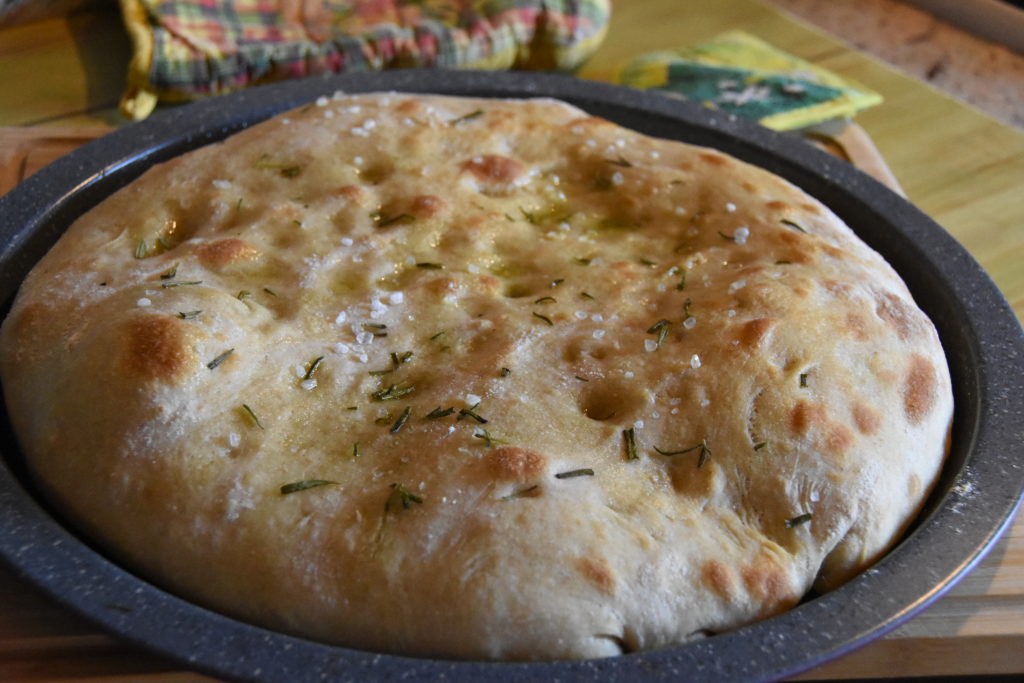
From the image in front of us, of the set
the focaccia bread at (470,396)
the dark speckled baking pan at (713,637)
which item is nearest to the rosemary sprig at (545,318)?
the focaccia bread at (470,396)

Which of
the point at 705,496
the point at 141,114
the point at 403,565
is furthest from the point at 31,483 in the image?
the point at 141,114

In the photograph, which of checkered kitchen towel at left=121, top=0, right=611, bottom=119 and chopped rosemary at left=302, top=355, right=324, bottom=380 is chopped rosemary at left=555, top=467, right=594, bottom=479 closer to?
chopped rosemary at left=302, top=355, right=324, bottom=380

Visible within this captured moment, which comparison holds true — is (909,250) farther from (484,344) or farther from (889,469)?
(484,344)

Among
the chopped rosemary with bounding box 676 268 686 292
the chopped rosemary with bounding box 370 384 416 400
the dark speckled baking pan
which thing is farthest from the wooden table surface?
the chopped rosemary with bounding box 676 268 686 292

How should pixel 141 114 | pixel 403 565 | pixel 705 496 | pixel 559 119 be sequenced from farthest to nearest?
1. pixel 141 114
2. pixel 559 119
3. pixel 705 496
4. pixel 403 565

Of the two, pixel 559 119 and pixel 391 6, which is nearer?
pixel 559 119

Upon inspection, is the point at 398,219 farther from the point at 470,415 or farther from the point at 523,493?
the point at 523,493
